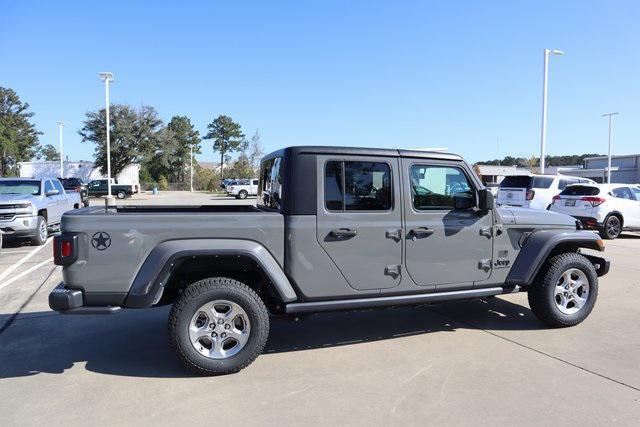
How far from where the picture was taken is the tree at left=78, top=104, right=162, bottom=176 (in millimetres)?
54344

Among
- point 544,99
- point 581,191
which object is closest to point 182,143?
point 544,99

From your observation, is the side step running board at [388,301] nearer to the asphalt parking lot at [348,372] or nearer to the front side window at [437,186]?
the asphalt parking lot at [348,372]

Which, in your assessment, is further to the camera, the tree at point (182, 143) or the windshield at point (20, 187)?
the tree at point (182, 143)

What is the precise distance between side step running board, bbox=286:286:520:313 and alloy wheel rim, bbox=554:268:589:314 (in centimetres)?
65

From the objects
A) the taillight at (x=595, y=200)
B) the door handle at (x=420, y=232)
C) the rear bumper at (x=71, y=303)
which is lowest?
the rear bumper at (x=71, y=303)

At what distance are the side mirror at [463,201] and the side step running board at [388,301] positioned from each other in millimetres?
829

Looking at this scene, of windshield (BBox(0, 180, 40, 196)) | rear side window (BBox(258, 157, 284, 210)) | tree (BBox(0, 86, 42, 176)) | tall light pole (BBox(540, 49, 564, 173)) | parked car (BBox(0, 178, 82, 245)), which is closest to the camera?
rear side window (BBox(258, 157, 284, 210))

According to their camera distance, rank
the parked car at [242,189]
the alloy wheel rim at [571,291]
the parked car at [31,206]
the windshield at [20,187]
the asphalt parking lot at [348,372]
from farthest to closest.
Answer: the parked car at [242,189] < the windshield at [20,187] < the parked car at [31,206] < the alloy wheel rim at [571,291] < the asphalt parking lot at [348,372]

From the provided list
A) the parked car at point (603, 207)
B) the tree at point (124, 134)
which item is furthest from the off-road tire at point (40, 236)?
the tree at point (124, 134)

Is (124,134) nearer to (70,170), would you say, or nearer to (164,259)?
(70,170)

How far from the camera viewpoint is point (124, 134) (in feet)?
179

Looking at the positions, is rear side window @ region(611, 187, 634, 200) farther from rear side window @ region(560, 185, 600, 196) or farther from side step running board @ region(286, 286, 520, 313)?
side step running board @ region(286, 286, 520, 313)

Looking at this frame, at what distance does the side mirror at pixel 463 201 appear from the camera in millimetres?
4953

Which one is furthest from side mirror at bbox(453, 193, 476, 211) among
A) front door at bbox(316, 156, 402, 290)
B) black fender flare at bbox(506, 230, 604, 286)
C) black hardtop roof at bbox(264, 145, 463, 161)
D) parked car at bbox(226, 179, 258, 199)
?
parked car at bbox(226, 179, 258, 199)
